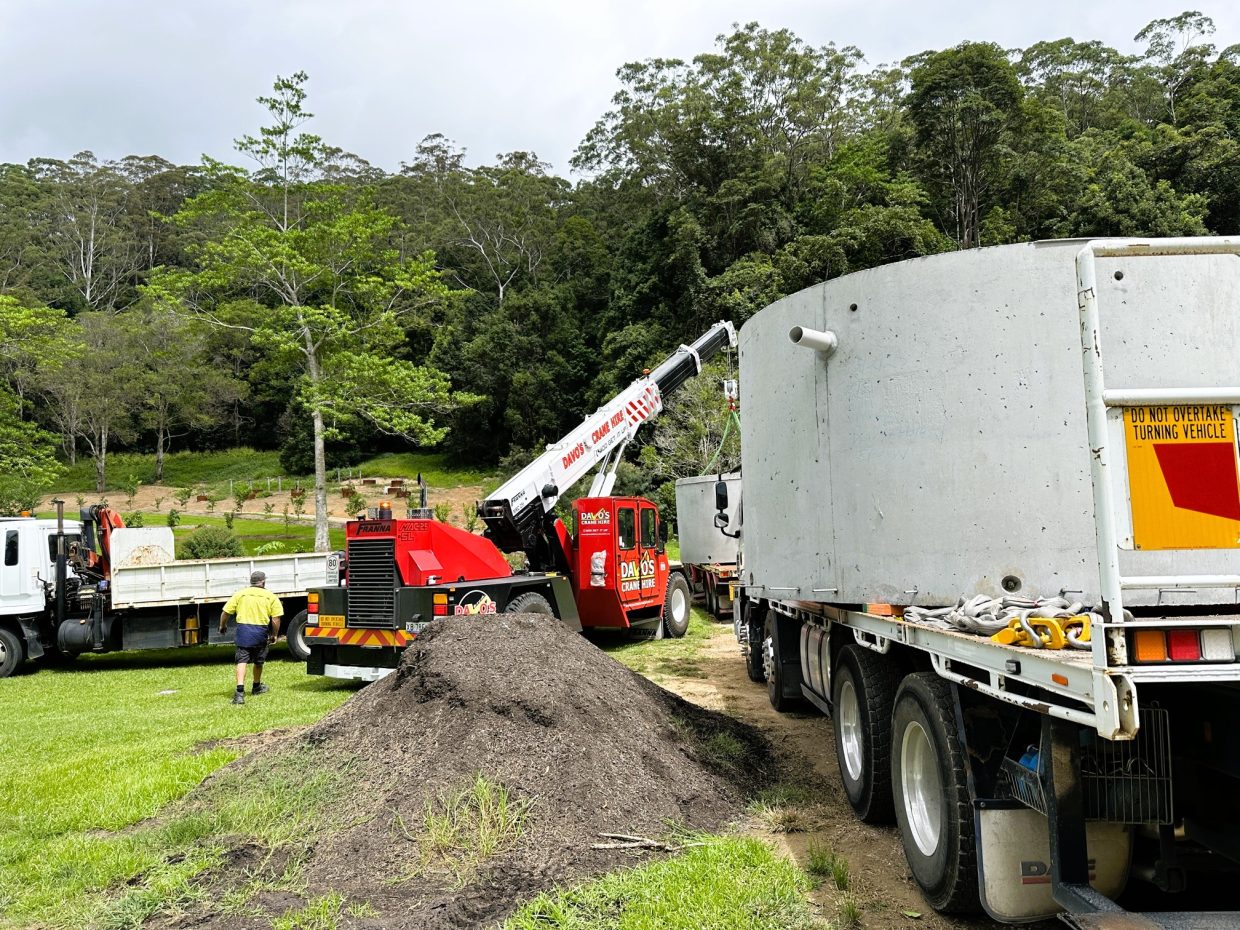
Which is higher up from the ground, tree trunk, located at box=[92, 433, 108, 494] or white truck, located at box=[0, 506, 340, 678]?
tree trunk, located at box=[92, 433, 108, 494]

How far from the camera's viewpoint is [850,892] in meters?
4.54

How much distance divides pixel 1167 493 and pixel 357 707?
598cm

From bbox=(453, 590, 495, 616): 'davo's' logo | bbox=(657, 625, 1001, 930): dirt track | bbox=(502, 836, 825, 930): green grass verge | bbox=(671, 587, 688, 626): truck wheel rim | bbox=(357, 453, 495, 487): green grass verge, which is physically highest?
bbox=(357, 453, 495, 487): green grass verge

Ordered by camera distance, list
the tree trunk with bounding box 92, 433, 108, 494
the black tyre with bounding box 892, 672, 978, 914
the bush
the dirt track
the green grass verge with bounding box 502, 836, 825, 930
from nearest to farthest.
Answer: the black tyre with bounding box 892, 672, 978, 914
the green grass verge with bounding box 502, 836, 825, 930
the dirt track
the bush
the tree trunk with bounding box 92, 433, 108, 494

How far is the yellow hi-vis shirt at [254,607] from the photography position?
10500mm

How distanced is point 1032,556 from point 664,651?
982cm

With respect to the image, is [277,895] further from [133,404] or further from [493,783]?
[133,404]

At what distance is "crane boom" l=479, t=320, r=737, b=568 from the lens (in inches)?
497

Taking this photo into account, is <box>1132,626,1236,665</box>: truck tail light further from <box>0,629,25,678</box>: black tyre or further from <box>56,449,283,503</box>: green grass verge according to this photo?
<box>56,449,283,503</box>: green grass verge

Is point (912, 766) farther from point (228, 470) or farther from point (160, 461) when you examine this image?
point (228, 470)

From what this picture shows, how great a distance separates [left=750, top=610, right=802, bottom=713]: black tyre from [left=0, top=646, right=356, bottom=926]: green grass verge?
4.06 metres

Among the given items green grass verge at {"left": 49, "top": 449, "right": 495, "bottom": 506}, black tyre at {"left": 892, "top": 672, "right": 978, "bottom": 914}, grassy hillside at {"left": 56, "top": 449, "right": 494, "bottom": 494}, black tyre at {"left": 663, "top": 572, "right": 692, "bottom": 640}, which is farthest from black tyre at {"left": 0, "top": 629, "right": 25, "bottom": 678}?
grassy hillside at {"left": 56, "top": 449, "right": 494, "bottom": 494}

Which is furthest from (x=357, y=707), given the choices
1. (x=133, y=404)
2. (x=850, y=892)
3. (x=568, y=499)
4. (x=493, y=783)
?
(x=133, y=404)

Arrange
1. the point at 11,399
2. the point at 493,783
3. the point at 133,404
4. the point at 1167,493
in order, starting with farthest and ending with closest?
the point at 133,404
the point at 11,399
the point at 493,783
the point at 1167,493
